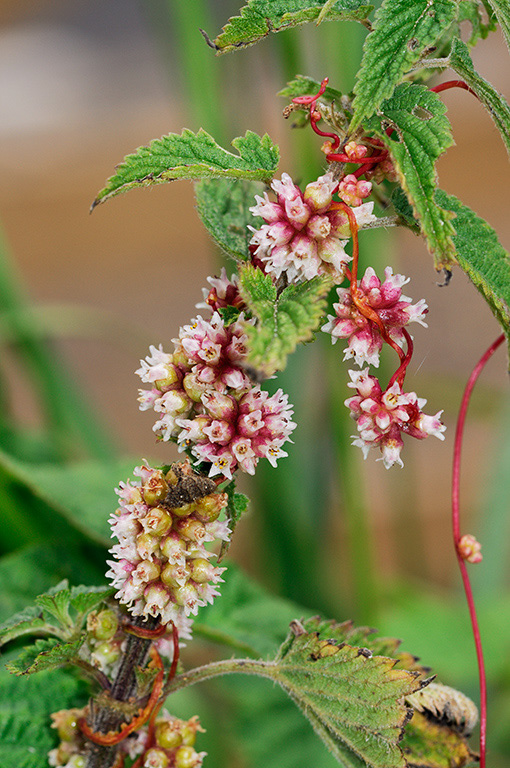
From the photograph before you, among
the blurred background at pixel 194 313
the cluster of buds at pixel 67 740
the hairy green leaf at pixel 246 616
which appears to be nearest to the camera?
the cluster of buds at pixel 67 740

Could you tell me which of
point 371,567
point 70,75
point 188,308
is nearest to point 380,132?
point 371,567

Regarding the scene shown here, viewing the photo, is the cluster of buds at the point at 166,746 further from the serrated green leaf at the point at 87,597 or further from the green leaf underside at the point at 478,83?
the green leaf underside at the point at 478,83

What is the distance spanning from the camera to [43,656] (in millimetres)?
287

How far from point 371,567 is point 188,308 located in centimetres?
128

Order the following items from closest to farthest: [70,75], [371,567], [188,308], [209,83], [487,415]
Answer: [209,83], [371,567], [487,415], [188,308], [70,75]

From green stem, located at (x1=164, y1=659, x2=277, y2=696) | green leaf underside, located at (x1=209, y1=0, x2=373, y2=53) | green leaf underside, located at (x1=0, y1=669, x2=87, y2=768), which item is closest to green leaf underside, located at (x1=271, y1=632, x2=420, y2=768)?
green stem, located at (x1=164, y1=659, x2=277, y2=696)

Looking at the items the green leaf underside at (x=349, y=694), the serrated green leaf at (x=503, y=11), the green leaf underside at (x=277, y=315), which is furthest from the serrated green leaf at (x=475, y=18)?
Result: the green leaf underside at (x=349, y=694)

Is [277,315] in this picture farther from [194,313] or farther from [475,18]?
[194,313]

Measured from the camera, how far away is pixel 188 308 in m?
2.05

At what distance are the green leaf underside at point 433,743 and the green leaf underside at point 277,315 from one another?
21cm

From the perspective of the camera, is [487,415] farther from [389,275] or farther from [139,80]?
[139,80]

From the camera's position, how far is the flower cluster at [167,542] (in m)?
0.28

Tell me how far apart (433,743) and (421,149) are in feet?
0.84

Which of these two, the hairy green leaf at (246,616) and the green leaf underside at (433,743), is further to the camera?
the hairy green leaf at (246,616)
